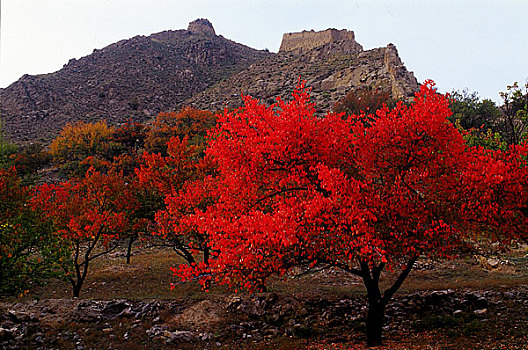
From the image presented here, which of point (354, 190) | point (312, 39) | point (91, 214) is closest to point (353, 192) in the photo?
point (354, 190)

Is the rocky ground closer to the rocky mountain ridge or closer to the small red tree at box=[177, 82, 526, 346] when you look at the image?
the small red tree at box=[177, 82, 526, 346]

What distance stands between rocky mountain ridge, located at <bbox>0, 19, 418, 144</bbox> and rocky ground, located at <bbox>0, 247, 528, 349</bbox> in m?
51.5

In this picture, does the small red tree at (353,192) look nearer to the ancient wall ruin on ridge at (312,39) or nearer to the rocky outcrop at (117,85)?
the rocky outcrop at (117,85)

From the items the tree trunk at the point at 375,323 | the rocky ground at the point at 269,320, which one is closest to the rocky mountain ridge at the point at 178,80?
the rocky ground at the point at 269,320

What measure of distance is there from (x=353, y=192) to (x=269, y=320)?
10149 mm

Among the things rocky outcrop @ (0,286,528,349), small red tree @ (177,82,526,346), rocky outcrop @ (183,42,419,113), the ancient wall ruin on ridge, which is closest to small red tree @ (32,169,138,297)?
rocky outcrop @ (0,286,528,349)

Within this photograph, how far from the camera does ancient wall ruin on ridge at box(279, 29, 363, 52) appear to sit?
126 m

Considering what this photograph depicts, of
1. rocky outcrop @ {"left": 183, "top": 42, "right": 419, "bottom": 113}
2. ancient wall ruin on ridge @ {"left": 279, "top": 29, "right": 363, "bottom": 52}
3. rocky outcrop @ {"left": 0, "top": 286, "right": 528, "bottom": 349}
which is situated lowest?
rocky outcrop @ {"left": 0, "top": 286, "right": 528, "bottom": 349}

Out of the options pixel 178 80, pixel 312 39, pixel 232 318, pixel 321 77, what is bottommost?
pixel 232 318

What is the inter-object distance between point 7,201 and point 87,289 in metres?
12.3

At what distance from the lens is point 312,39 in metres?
131

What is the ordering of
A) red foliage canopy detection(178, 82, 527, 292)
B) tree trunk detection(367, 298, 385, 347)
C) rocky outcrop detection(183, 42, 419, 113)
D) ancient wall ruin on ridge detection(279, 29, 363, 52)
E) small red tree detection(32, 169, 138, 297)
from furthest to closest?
1. ancient wall ruin on ridge detection(279, 29, 363, 52)
2. rocky outcrop detection(183, 42, 419, 113)
3. small red tree detection(32, 169, 138, 297)
4. tree trunk detection(367, 298, 385, 347)
5. red foliage canopy detection(178, 82, 527, 292)

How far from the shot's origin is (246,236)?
10.3 meters

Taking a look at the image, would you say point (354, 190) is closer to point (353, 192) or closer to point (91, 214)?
point (353, 192)
